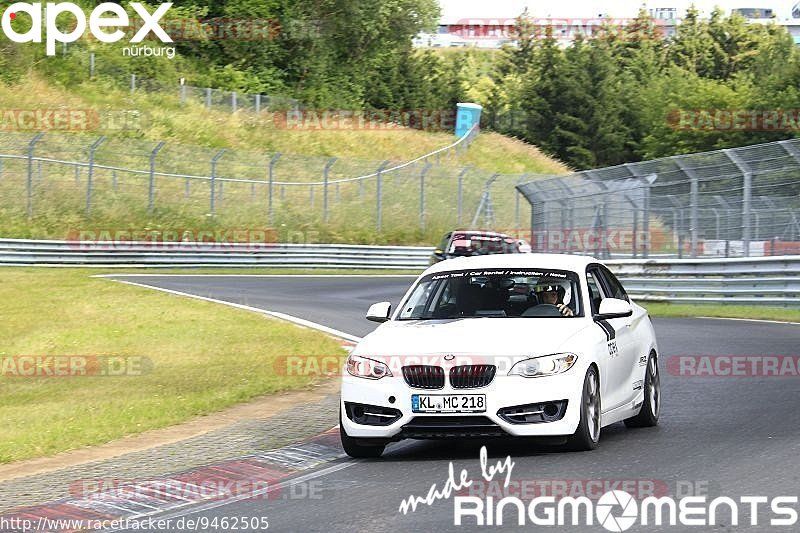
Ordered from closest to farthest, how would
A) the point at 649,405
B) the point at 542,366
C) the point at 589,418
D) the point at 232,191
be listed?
the point at 542,366 → the point at 589,418 → the point at 649,405 → the point at 232,191

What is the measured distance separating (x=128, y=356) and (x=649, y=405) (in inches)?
358

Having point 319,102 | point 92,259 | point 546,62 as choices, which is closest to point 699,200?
point 92,259

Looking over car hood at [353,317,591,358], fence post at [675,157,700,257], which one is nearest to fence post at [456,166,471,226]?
fence post at [675,157,700,257]

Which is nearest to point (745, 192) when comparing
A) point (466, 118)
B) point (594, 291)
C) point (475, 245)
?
point (475, 245)

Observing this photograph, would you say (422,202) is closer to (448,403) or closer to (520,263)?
(520,263)

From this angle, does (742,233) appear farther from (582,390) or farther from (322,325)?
(582,390)

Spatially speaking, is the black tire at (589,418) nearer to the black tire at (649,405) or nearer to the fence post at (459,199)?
the black tire at (649,405)

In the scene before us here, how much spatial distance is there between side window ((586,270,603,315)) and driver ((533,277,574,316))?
0.69ft

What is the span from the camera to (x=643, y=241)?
101 feet

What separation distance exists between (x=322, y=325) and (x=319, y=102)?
55628mm

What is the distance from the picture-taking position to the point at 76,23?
213 ft

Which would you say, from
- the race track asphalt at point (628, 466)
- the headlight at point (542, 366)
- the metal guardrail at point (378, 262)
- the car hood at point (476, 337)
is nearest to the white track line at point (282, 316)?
the race track asphalt at point (628, 466)

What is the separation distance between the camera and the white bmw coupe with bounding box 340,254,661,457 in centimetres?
962

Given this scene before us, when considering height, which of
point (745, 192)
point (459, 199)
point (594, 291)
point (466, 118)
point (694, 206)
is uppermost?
point (466, 118)
